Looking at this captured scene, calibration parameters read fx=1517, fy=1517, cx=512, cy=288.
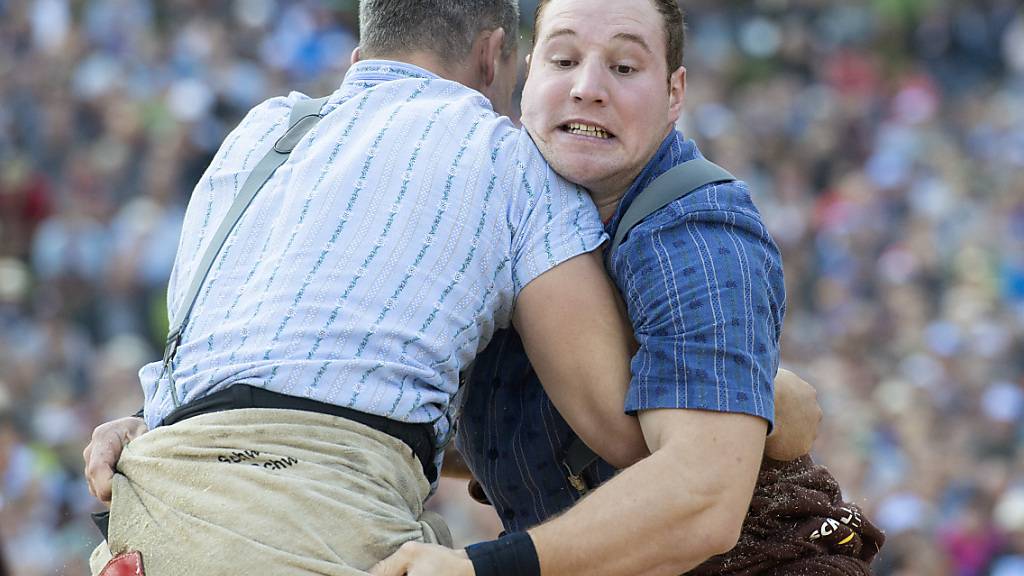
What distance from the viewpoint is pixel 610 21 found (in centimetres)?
291

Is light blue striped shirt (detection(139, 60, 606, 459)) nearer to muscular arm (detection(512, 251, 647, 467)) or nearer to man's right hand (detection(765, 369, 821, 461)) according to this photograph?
muscular arm (detection(512, 251, 647, 467))

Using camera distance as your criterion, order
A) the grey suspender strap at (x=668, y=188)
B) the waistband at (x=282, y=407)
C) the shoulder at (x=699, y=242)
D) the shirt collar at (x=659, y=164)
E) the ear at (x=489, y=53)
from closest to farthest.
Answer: the waistband at (x=282, y=407), the shoulder at (x=699, y=242), the grey suspender strap at (x=668, y=188), the shirt collar at (x=659, y=164), the ear at (x=489, y=53)

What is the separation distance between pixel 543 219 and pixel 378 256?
0.33 m

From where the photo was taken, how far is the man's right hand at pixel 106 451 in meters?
2.75

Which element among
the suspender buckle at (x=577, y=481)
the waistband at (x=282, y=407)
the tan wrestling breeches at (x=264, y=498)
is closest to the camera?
the tan wrestling breeches at (x=264, y=498)

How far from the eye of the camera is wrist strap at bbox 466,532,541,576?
2506mm

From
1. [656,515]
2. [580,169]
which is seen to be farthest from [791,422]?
[580,169]

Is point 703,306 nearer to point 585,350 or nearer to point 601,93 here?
point 585,350

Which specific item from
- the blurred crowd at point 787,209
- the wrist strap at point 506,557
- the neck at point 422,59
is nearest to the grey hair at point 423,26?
the neck at point 422,59

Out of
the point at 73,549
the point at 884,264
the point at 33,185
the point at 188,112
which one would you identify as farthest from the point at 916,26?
the point at 73,549

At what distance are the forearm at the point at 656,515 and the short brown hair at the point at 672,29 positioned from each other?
0.81 meters

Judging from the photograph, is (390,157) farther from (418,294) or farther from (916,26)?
(916,26)

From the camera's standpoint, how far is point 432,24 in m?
3.07

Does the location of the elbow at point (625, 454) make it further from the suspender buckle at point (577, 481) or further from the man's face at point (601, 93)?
the man's face at point (601, 93)
